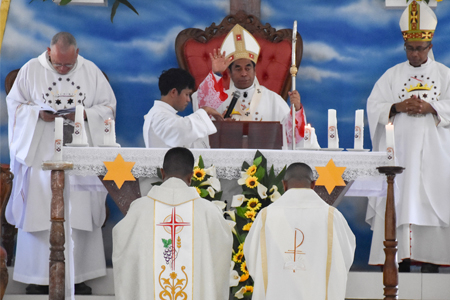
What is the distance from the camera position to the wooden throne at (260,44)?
6906 millimetres

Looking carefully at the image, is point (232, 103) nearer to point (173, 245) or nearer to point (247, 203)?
point (247, 203)

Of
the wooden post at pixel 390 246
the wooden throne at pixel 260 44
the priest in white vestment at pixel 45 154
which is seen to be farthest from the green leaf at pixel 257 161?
the wooden throne at pixel 260 44

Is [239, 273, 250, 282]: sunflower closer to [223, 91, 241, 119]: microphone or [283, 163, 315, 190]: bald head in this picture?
[283, 163, 315, 190]: bald head

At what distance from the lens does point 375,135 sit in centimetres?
647

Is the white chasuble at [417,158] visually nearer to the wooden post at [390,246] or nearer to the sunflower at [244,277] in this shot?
the wooden post at [390,246]

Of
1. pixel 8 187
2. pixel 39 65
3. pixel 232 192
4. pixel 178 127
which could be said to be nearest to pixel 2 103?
pixel 39 65

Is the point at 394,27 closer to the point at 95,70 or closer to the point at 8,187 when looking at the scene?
Answer: the point at 95,70

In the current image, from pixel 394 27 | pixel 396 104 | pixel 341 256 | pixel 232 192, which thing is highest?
pixel 394 27

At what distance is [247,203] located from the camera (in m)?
4.59

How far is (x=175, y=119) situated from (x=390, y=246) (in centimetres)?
195

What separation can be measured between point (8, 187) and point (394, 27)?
4181 mm

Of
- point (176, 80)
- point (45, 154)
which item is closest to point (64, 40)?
point (45, 154)

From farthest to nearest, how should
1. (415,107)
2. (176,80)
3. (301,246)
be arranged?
(415,107) < (176,80) < (301,246)

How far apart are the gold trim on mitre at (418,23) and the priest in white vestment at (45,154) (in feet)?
9.26
